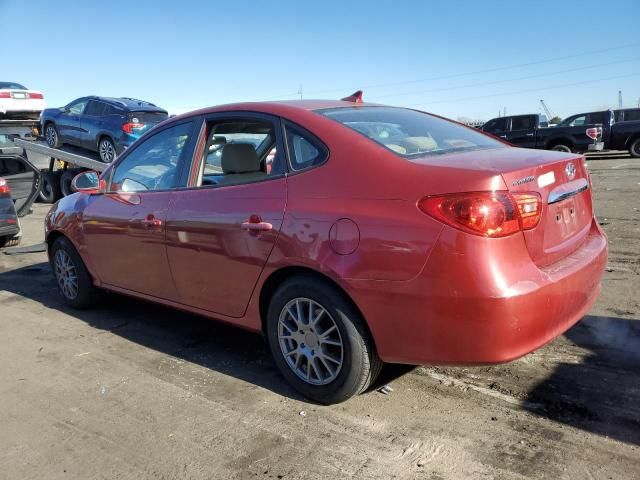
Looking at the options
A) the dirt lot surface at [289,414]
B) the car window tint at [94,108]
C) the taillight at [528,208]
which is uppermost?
the car window tint at [94,108]

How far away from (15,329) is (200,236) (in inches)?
92.4

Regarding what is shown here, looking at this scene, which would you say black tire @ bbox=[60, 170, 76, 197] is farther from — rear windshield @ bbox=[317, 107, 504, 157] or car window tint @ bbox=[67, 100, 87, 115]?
rear windshield @ bbox=[317, 107, 504, 157]

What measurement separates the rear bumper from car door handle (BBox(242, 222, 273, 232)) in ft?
2.25

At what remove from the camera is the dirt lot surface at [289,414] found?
8.73ft

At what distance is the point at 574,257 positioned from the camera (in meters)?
3.01

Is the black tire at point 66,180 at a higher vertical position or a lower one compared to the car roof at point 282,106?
lower

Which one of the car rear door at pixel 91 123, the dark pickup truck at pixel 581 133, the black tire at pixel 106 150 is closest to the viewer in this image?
the black tire at pixel 106 150

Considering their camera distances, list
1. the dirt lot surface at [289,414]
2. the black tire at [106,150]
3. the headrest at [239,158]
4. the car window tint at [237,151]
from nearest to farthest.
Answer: the dirt lot surface at [289,414] → the car window tint at [237,151] → the headrest at [239,158] → the black tire at [106,150]

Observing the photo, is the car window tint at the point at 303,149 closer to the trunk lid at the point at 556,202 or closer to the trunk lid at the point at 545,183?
the trunk lid at the point at 545,183

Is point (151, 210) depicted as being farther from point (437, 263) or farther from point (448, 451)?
point (448, 451)

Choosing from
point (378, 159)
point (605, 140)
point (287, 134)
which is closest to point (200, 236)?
point (287, 134)

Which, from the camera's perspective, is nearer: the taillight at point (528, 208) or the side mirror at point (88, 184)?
the taillight at point (528, 208)

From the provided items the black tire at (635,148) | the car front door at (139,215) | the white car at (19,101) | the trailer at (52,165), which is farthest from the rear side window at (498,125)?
the car front door at (139,215)

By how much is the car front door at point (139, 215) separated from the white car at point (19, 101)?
46.9 ft
